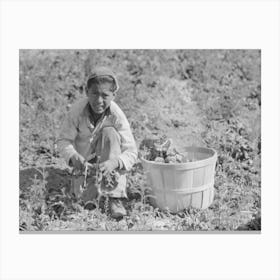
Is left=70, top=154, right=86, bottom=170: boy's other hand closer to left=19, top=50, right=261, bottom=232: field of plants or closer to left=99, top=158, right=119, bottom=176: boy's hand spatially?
left=99, top=158, right=119, bottom=176: boy's hand

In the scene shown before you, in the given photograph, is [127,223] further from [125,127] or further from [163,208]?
[125,127]

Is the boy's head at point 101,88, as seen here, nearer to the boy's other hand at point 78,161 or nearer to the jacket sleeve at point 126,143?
the jacket sleeve at point 126,143

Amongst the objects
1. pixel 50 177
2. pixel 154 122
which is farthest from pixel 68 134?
pixel 154 122

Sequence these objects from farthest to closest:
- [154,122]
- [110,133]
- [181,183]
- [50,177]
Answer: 1. [154,122]
2. [50,177]
3. [110,133]
4. [181,183]

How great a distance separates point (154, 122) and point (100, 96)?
1.20 metres

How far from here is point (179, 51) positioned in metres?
6.15

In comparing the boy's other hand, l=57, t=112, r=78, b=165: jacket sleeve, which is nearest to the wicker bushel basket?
the boy's other hand

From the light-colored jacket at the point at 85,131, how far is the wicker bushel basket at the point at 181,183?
0.57 feet

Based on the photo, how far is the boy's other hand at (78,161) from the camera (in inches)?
178

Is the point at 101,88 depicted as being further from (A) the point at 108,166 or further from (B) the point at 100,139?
(A) the point at 108,166

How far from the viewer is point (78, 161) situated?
14.8ft

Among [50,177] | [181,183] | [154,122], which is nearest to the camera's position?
[181,183]

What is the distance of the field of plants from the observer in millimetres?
4609

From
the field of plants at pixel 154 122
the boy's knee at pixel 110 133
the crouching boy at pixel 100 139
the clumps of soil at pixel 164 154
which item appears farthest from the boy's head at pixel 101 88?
the field of plants at pixel 154 122
